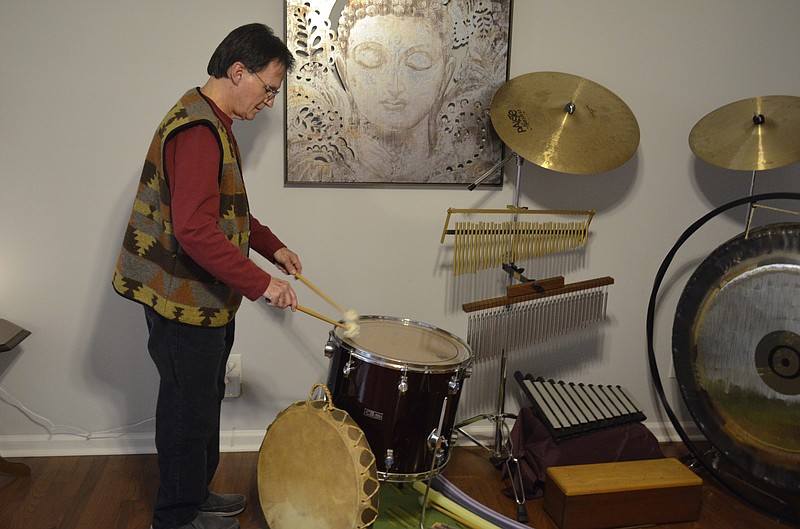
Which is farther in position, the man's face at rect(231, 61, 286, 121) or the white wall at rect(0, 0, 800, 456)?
the white wall at rect(0, 0, 800, 456)

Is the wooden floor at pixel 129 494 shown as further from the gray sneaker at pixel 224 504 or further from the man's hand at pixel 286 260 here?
the man's hand at pixel 286 260

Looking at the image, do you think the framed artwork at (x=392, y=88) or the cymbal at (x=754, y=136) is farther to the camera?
the framed artwork at (x=392, y=88)

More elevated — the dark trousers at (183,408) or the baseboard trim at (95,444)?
the dark trousers at (183,408)

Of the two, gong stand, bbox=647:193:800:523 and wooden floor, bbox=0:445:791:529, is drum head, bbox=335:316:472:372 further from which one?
gong stand, bbox=647:193:800:523

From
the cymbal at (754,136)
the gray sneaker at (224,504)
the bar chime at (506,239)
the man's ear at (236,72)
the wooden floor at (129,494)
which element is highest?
the man's ear at (236,72)

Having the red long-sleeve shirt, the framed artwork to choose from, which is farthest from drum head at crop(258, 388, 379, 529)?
the framed artwork

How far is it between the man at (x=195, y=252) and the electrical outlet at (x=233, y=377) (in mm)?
626

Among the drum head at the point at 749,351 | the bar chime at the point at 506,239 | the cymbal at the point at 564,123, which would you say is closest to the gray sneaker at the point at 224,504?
the bar chime at the point at 506,239

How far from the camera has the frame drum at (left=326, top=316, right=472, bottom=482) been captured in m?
1.95

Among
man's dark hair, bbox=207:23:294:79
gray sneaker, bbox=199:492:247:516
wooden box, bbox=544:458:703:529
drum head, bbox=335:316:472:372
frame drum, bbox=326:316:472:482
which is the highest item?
man's dark hair, bbox=207:23:294:79

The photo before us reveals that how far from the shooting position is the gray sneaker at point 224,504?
7.38 ft

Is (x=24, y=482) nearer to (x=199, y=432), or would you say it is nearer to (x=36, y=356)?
(x=36, y=356)

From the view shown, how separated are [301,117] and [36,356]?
4.16 feet

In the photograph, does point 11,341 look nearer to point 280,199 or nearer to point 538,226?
point 280,199
